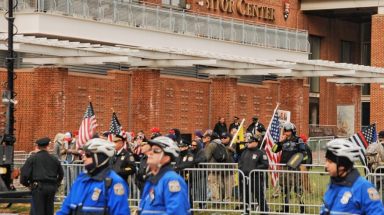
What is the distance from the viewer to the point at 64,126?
37406 millimetres

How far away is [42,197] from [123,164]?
1883 mm

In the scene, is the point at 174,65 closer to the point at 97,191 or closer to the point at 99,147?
the point at 99,147

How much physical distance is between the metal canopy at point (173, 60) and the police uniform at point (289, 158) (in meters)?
12.8

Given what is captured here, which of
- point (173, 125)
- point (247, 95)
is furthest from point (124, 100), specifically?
point (247, 95)

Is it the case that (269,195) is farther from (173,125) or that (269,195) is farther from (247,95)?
(247,95)

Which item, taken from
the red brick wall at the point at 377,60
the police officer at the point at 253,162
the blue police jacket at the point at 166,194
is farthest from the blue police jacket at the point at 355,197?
the red brick wall at the point at 377,60

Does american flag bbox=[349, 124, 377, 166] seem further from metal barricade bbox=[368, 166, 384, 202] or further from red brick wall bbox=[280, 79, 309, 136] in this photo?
red brick wall bbox=[280, 79, 309, 136]

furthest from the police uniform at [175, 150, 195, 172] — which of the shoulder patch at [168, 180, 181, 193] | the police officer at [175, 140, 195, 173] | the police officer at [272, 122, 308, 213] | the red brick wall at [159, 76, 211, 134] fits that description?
the red brick wall at [159, 76, 211, 134]

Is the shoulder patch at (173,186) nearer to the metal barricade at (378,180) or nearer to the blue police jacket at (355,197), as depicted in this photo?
the blue police jacket at (355,197)

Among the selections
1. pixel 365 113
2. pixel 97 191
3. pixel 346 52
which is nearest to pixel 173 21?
pixel 346 52

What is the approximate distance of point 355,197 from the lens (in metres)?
9.97

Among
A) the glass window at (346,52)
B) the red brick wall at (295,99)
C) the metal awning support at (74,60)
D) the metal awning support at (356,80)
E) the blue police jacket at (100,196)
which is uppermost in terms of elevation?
the glass window at (346,52)

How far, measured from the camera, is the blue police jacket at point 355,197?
9.92 meters

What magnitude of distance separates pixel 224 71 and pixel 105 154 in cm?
3459
